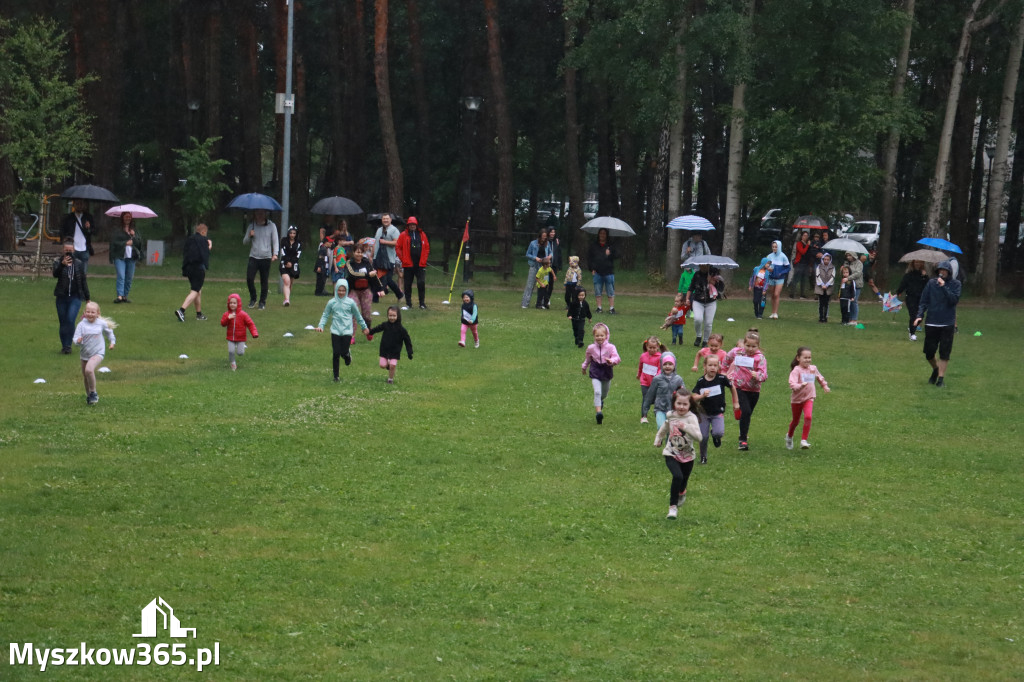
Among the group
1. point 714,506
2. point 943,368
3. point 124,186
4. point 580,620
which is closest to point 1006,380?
point 943,368

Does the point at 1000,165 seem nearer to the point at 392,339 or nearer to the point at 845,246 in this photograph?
the point at 845,246

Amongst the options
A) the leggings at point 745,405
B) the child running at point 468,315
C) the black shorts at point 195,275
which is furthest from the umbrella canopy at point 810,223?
the leggings at point 745,405

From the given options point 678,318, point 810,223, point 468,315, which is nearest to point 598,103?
point 810,223

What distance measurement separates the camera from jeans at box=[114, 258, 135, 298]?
86.5 ft

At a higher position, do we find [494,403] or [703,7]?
[703,7]

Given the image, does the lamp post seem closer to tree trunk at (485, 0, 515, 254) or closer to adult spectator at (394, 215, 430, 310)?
tree trunk at (485, 0, 515, 254)

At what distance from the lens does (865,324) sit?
2895 centimetres

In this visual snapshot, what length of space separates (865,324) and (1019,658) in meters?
21.2

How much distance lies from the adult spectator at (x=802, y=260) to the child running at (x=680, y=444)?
868 inches

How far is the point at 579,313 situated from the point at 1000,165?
20.6 metres

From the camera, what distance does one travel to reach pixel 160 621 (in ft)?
28.1

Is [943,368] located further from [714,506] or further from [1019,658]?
[1019,658]

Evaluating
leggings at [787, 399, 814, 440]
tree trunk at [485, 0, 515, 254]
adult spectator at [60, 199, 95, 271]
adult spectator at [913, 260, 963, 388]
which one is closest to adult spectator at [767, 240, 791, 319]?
adult spectator at [913, 260, 963, 388]

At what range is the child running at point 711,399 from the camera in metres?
13.6
